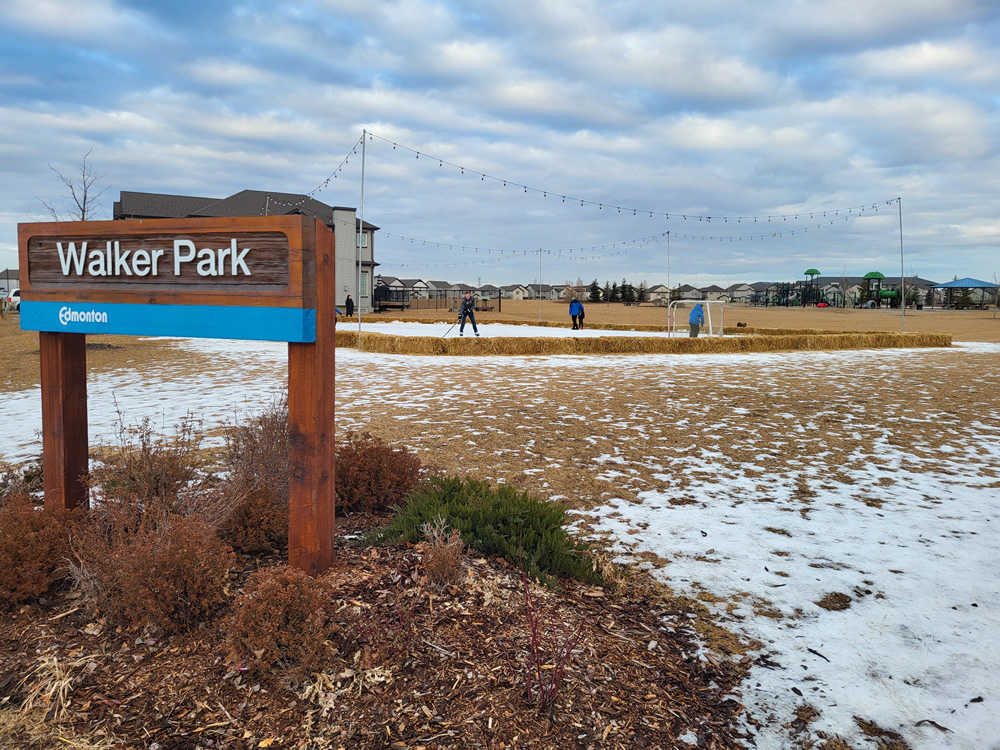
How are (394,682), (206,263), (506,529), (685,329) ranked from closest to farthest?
1. (394,682)
2. (206,263)
3. (506,529)
4. (685,329)

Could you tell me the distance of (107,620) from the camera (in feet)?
9.42

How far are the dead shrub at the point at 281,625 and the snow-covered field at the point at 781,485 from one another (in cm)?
185

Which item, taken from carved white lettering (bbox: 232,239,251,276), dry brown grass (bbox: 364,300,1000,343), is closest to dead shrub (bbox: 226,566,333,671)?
carved white lettering (bbox: 232,239,251,276)

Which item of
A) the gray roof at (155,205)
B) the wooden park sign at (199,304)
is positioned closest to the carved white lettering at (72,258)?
the wooden park sign at (199,304)

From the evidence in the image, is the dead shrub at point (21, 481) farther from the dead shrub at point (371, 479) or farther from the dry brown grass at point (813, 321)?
the dry brown grass at point (813, 321)

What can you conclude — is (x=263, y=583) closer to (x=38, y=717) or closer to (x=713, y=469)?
(x=38, y=717)

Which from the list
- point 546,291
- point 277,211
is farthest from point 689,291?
point 277,211

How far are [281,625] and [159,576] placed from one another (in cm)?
66

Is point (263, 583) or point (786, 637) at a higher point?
point (263, 583)

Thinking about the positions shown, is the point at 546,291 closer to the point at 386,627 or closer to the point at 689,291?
the point at 689,291

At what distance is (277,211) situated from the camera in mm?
40375

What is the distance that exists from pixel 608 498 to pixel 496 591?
2.39 meters

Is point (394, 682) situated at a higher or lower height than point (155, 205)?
Answer: lower

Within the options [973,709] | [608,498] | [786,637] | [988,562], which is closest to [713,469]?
[608,498]
